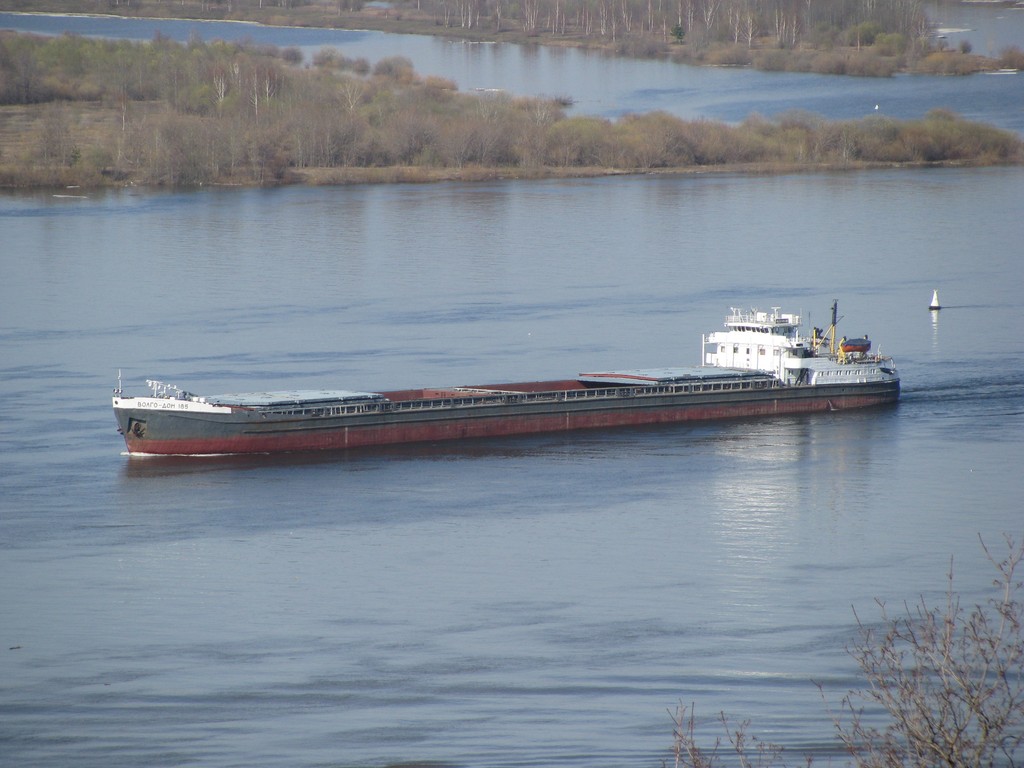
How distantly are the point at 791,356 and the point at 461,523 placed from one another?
18760 millimetres

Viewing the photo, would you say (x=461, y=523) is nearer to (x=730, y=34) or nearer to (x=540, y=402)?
(x=540, y=402)

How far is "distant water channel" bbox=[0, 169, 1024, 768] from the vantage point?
24.1m

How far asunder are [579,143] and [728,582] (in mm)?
87345

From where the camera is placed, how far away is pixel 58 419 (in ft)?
146

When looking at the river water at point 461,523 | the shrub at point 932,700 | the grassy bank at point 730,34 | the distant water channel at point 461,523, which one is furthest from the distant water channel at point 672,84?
the shrub at point 932,700

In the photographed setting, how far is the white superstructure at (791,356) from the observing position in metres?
50.0

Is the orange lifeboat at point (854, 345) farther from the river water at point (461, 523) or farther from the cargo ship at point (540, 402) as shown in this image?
the river water at point (461, 523)

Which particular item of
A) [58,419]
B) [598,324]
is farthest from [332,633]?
[598,324]

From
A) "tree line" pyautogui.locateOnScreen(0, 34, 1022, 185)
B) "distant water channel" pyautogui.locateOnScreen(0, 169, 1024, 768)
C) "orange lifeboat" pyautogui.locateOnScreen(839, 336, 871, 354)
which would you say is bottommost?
"distant water channel" pyautogui.locateOnScreen(0, 169, 1024, 768)

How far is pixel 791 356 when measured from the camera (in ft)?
165

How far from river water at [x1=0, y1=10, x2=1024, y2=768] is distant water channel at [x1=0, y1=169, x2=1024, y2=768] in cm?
11

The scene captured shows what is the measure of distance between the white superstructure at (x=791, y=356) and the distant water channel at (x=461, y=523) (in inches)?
70.6

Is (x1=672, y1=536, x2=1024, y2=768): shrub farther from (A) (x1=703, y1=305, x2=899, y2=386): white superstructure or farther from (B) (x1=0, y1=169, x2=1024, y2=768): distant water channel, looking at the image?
(A) (x1=703, y1=305, x2=899, y2=386): white superstructure

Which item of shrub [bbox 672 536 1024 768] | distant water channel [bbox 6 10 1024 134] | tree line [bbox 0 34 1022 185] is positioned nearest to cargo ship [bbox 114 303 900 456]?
shrub [bbox 672 536 1024 768]
